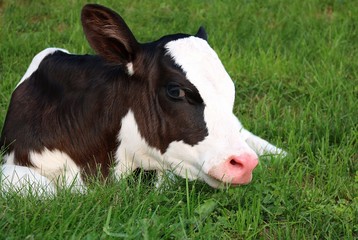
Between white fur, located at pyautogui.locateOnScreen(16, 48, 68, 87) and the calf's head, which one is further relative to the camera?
white fur, located at pyautogui.locateOnScreen(16, 48, 68, 87)

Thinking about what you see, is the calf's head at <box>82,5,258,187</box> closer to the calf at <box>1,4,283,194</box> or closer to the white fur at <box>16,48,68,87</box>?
the calf at <box>1,4,283,194</box>

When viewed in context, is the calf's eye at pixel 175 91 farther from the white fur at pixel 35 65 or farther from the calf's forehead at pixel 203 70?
the white fur at pixel 35 65

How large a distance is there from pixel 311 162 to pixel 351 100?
1127 millimetres

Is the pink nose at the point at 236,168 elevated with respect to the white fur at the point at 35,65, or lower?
lower

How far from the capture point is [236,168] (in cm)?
377

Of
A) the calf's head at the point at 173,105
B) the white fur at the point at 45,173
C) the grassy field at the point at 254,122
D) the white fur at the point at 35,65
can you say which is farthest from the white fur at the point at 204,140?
the white fur at the point at 35,65

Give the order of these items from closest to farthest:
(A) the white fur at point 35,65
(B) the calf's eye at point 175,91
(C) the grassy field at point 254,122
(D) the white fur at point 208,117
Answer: (C) the grassy field at point 254,122, (D) the white fur at point 208,117, (B) the calf's eye at point 175,91, (A) the white fur at point 35,65

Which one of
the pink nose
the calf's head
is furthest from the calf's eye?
the pink nose

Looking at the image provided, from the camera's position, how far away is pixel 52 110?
4320 millimetres

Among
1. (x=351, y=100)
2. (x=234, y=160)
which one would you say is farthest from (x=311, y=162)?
(x=234, y=160)

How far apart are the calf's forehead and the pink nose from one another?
0.32m

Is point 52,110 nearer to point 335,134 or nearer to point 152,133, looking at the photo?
point 152,133

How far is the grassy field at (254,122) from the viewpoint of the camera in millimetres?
3688

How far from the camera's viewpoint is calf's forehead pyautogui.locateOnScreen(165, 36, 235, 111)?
12.9 feet
